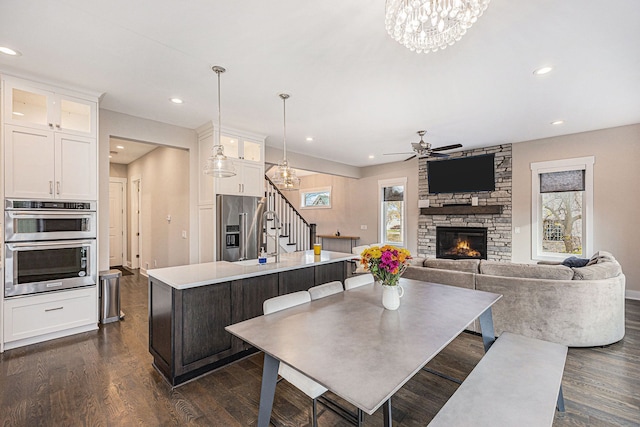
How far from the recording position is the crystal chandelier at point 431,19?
5.08 feet

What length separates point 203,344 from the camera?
99.7 inches

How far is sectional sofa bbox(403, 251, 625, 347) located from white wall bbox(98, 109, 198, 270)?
4.45m

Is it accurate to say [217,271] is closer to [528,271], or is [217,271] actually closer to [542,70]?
[528,271]

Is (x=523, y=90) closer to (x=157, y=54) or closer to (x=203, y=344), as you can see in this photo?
(x=157, y=54)

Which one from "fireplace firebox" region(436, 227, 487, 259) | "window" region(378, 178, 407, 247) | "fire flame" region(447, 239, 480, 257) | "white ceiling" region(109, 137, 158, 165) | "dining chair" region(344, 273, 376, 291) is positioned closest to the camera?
"dining chair" region(344, 273, 376, 291)

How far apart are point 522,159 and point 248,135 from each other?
17.6 ft

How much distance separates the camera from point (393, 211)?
7902mm

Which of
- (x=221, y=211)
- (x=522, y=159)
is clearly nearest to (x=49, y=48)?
(x=221, y=211)

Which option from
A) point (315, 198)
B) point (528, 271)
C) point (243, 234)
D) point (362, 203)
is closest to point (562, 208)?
point (528, 271)

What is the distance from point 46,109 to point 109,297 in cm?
238

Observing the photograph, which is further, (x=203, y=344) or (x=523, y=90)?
(x=523, y=90)

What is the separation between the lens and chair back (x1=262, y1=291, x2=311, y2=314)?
1906 mm

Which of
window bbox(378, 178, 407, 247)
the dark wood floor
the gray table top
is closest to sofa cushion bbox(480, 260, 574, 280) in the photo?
the dark wood floor

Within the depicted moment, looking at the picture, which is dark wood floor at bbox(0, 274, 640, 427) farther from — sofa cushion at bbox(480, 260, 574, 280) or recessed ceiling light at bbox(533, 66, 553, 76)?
recessed ceiling light at bbox(533, 66, 553, 76)
